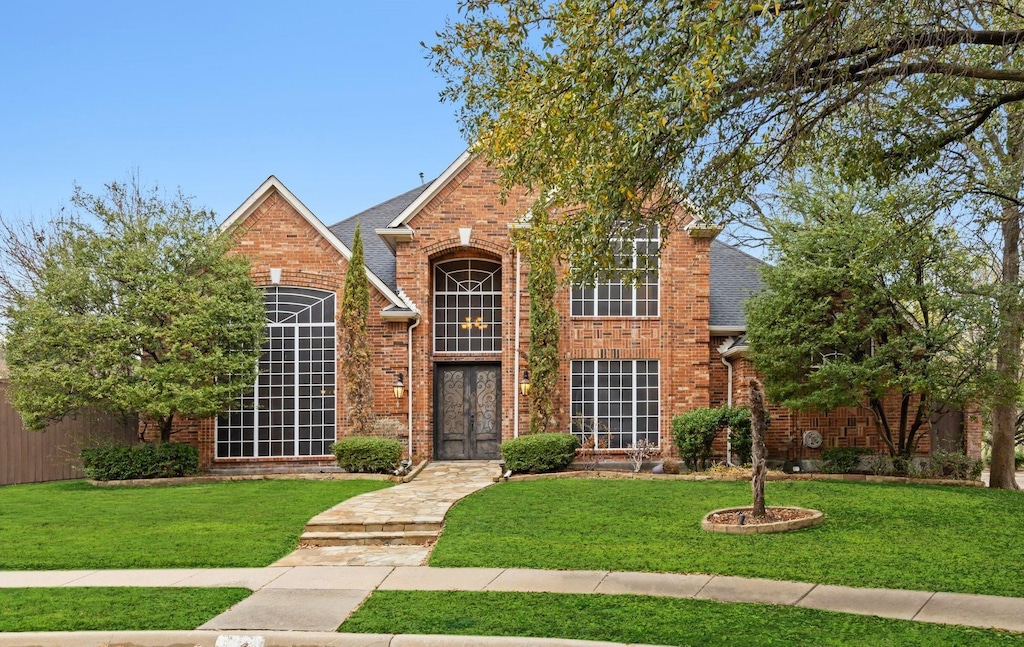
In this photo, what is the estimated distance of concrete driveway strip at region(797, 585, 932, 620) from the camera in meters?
7.12

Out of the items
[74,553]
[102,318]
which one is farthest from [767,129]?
[102,318]

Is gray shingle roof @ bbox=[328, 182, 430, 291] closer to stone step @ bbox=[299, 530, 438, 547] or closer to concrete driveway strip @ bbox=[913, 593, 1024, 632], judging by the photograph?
stone step @ bbox=[299, 530, 438, 547]

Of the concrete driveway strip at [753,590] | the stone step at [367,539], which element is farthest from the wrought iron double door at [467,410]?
the concrete driveway strip at [753,590]

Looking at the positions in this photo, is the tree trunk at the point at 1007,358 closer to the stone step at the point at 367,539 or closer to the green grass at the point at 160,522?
the stone step at the point at 367,539

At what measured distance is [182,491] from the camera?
1500 cm

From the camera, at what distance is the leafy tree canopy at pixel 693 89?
7609 millimetres

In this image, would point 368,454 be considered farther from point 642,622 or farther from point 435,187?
point 642,622

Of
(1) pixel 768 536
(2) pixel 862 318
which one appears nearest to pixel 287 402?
(1) pixel 768 536

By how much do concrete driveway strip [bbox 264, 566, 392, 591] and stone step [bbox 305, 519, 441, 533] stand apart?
1867 mm

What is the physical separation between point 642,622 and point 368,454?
10464mm

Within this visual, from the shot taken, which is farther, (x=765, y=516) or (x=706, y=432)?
(x=706, y=432)

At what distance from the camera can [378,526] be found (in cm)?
1135

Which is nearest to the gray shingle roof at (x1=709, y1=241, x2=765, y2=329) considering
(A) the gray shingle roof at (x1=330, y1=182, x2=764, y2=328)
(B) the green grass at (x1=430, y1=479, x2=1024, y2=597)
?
(A) the gray shingle roof at (x1=330, y1=182, x2=764, y2=328)

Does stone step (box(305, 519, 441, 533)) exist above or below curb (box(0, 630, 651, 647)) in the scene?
below
